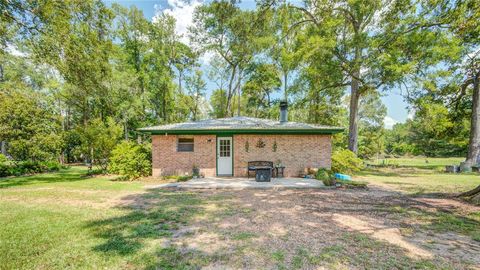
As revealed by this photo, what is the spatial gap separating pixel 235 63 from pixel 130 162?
620 inches

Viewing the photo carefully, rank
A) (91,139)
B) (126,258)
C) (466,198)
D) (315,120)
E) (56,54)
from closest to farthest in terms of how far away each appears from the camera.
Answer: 1. (126,258)
2. (466,198)
3. (56,54)
4. (91,139)
5. (315,120)

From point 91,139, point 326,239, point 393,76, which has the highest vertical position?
point 393,76

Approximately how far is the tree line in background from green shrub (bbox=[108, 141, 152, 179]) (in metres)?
1.88

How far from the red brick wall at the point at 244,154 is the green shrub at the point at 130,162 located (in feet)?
1.99

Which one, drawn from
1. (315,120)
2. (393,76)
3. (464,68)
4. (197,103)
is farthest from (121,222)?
(197,103)

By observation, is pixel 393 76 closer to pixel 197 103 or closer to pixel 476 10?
pixel 476 10

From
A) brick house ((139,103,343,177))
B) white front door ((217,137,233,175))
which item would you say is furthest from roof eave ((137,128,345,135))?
white front door ((217,137,233,175))

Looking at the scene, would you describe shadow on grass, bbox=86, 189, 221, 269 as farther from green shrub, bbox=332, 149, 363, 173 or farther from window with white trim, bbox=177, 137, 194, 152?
green shrub, bbox=332, 149, 363, 173

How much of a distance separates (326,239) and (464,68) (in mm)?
19575

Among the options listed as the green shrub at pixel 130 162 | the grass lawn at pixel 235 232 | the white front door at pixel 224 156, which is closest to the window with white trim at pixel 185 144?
the white front door at pixel 224 156

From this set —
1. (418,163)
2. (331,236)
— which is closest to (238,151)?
(331,236)

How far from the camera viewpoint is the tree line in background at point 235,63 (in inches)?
320

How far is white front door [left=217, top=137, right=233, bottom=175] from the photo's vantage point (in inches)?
433

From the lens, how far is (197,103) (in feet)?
98.3
